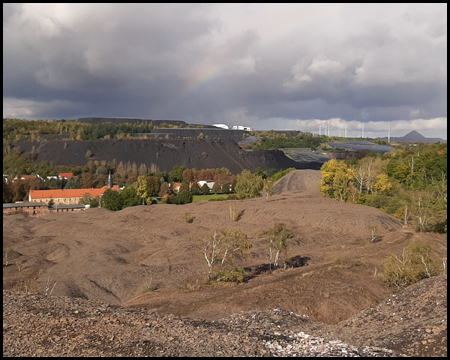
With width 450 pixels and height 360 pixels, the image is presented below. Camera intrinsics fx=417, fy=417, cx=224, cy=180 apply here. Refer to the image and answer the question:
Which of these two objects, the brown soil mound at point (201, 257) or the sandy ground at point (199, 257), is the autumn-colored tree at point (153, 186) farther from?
the sandy ground at point (199, 257)

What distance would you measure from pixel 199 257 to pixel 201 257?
299 millimetres

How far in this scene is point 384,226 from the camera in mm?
39938

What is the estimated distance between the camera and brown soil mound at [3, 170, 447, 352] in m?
18.8

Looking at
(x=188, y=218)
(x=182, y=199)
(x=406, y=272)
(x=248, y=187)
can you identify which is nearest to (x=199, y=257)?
(x=406, y=272)

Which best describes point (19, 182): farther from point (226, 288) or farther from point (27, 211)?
point (226, 288)

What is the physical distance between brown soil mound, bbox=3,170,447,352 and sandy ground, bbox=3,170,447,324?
7 centimetres

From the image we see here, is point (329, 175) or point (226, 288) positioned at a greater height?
point (329, 175)

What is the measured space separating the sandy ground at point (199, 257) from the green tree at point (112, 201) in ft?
18.7

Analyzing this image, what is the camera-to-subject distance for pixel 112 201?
6156 cm

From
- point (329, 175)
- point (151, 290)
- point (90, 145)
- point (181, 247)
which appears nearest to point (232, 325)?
point (151, 290)

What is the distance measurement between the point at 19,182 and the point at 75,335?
77.3 metres

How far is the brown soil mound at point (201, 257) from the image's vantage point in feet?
61.7

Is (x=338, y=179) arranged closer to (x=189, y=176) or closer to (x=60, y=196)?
→ (x=189, y=176)

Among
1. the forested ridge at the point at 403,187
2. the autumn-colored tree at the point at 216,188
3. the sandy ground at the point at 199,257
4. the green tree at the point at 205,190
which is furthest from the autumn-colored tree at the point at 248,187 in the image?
the autumn-colored tree at the point at 216,188
